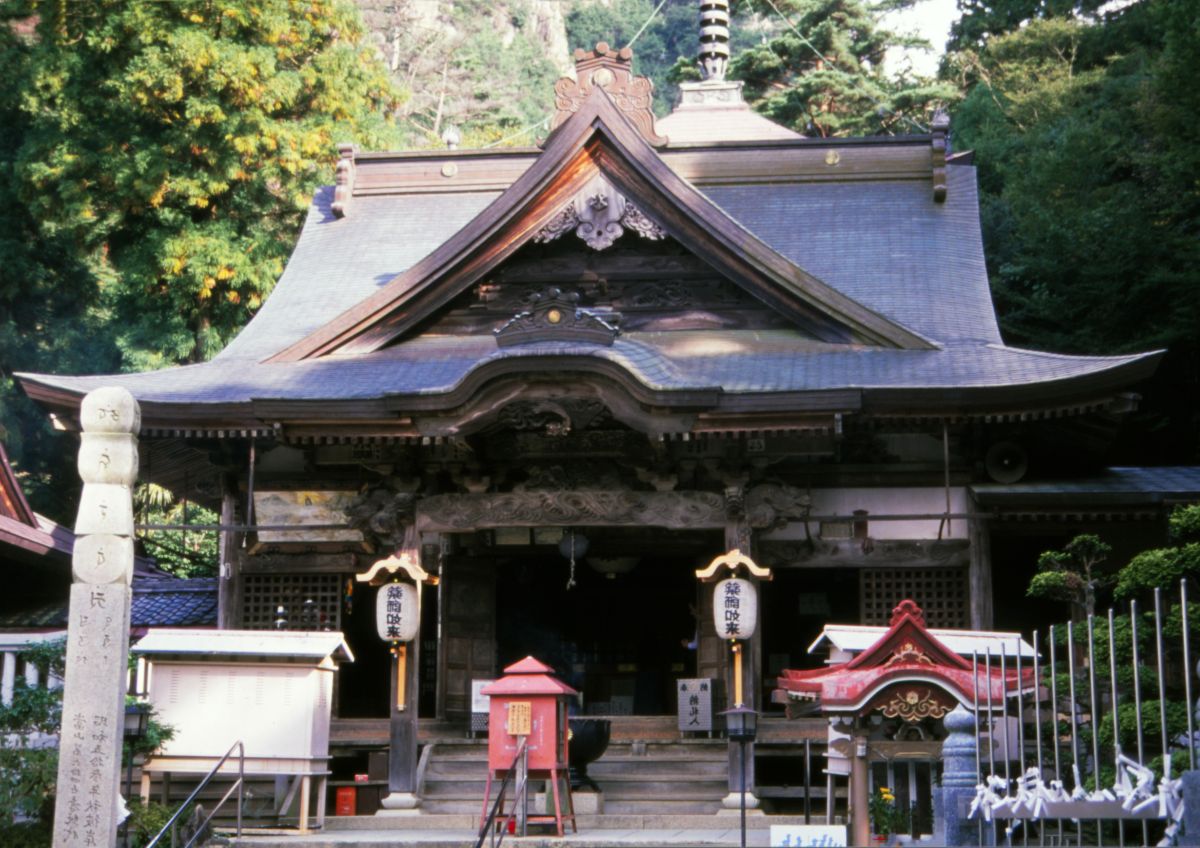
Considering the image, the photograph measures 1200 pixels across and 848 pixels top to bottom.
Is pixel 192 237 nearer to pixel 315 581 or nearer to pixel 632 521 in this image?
pixel 315 581

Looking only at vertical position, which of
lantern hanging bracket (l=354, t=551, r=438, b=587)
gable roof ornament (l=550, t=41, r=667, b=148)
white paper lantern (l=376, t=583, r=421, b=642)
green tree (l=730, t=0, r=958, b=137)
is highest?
green tree (l=730, t=0, r=958, b=137)

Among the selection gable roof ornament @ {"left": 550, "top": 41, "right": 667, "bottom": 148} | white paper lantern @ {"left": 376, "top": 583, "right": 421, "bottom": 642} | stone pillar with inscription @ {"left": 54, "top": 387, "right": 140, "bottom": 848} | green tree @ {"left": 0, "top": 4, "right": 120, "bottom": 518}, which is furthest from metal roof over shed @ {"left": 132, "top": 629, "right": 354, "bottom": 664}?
green tree @ {"left": 0, "top": 4, "right": 120, "bottom": 518}

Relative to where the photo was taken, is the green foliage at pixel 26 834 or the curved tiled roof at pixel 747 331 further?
the curved tiled roof at pixel 747 331

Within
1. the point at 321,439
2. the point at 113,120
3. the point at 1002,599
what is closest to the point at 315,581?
the point at 321,439

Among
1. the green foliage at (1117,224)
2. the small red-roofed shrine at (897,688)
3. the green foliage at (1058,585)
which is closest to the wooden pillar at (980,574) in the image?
the green foliage at (1058,585)

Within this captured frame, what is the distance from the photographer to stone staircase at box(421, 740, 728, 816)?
47.0ft

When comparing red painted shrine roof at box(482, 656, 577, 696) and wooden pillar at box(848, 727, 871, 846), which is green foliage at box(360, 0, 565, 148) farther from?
wooden pillar at box(848, 727, 871, 846)

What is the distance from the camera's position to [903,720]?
430 inches

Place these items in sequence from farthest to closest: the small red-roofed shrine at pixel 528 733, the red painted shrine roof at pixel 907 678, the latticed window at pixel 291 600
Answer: the latticed window at pixel 291 600
the small red-roofed shrine at pixel 528 733
the red painted shrine roof at pixel 907 678

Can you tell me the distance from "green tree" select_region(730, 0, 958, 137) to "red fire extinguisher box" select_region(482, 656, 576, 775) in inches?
1094

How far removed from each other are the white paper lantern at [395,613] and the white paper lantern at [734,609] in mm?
3005

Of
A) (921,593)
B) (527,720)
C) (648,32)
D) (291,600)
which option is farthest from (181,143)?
(648,32)

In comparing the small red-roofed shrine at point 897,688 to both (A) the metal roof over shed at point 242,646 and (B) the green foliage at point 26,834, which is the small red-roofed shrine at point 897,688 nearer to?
(A) the metal roof over shed at point 242,646

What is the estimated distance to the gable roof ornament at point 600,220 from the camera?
17188 mm
